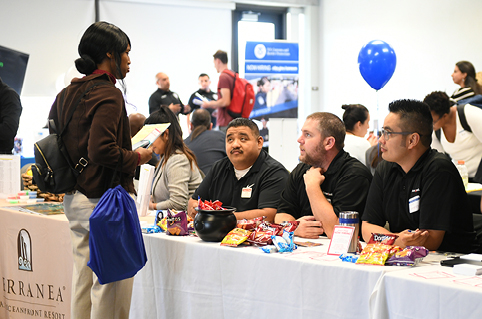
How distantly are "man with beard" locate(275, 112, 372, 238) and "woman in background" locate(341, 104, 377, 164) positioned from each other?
218 centimetres

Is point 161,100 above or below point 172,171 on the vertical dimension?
above

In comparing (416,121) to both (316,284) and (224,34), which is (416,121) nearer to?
(316,284)

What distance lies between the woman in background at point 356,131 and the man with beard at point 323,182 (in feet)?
7.14

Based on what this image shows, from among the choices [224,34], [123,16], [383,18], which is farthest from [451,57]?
[123,16]

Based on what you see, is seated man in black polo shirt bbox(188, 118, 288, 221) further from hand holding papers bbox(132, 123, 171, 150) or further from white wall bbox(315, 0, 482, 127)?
white wall bbox(315, 0, 482, 127)

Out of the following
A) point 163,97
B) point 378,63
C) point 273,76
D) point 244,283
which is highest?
point 273,76

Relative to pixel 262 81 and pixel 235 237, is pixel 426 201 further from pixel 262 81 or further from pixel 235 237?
pixel 262 81

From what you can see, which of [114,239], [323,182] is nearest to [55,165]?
[114,239]

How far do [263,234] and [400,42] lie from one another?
701 cm

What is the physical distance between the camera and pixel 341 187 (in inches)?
Result: 92.8

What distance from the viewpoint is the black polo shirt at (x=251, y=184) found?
8.91 ft

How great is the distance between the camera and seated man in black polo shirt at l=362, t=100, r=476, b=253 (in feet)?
6.28

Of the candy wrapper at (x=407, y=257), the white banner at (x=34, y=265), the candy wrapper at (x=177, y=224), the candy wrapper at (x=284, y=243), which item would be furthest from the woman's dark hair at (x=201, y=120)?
the candy wrapper at (x=407, y=257)

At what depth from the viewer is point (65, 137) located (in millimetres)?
2059
